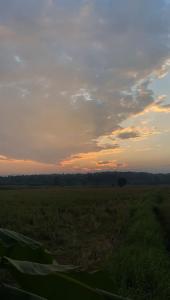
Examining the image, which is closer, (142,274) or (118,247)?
(142,274)

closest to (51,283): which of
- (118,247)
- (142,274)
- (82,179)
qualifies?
(142,274)

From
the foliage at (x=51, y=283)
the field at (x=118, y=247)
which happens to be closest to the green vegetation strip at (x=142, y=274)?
the field at (x=118, y=247)

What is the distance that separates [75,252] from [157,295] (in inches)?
283

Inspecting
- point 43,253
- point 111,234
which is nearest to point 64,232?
point 111,234

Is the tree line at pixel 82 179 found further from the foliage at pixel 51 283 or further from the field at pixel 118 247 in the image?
the foliage at pixel 51 283

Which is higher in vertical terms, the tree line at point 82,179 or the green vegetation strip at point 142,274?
the tree line at point 82,179

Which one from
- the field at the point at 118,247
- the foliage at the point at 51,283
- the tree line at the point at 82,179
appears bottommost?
the field at the point at 118,247

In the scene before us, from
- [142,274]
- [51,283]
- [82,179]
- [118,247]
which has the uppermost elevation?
[82,179]

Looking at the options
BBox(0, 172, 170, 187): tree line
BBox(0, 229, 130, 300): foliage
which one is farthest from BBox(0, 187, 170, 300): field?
BBox(0, 172, 170, 187): tree line

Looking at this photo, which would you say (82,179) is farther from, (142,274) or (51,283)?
(51,283)

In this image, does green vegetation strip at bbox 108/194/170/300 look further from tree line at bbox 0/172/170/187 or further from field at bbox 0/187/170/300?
tree line at bbox 0/172/170/187

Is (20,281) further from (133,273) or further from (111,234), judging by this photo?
(111,234)

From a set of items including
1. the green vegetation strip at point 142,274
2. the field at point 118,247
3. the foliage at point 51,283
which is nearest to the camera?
the foliage at point 51,283

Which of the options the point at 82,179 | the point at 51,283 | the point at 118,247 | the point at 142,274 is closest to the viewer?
the point at 51,283
